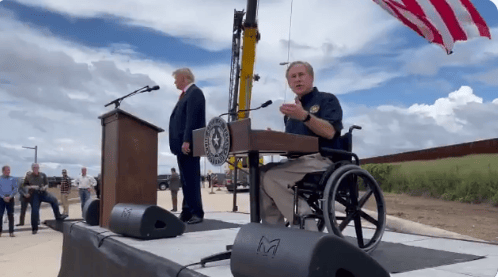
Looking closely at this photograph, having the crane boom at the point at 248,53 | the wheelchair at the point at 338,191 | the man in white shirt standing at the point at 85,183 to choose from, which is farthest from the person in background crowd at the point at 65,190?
the wheelchair at the point at 338,191

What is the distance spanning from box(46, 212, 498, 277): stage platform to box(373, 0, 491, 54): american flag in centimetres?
240

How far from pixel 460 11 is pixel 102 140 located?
12.5 ft

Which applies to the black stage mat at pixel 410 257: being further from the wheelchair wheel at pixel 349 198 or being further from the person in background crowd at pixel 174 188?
the person in background crowd at pixel 174 188

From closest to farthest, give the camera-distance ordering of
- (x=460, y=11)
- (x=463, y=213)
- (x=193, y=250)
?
(x=193, y=250)
(x=460, y=11)
(x=463, y=213)

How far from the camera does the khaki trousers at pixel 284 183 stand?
2455mm

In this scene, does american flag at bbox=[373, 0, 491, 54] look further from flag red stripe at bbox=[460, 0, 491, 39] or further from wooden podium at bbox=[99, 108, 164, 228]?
wooden podium at bbox=[99, 108, 164, 228]

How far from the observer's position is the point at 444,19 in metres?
5.03

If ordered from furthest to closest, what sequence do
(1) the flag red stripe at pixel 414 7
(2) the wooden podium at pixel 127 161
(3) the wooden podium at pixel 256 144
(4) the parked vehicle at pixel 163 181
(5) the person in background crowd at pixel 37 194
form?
(4) the parked vehicle at pixel 163 181 → (5) the person in background crowd at pixel 37 194 → (1) the flag red stripe at pixel 414 7 → (2) the wooden podium at pixel 127 161 → (3) the wooden podium at pixel 256 144

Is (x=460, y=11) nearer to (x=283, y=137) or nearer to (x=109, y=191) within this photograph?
(x=283, y=137)

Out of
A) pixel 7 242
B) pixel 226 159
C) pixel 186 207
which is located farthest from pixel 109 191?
pixel 7 242

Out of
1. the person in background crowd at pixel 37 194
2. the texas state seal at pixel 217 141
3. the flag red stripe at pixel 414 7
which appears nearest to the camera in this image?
the texas state seal at pixel 217 141

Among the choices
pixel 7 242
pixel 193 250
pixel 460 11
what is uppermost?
pixel 460 11

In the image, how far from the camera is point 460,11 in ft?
16.2

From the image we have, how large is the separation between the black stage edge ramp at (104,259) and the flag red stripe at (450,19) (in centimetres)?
393
